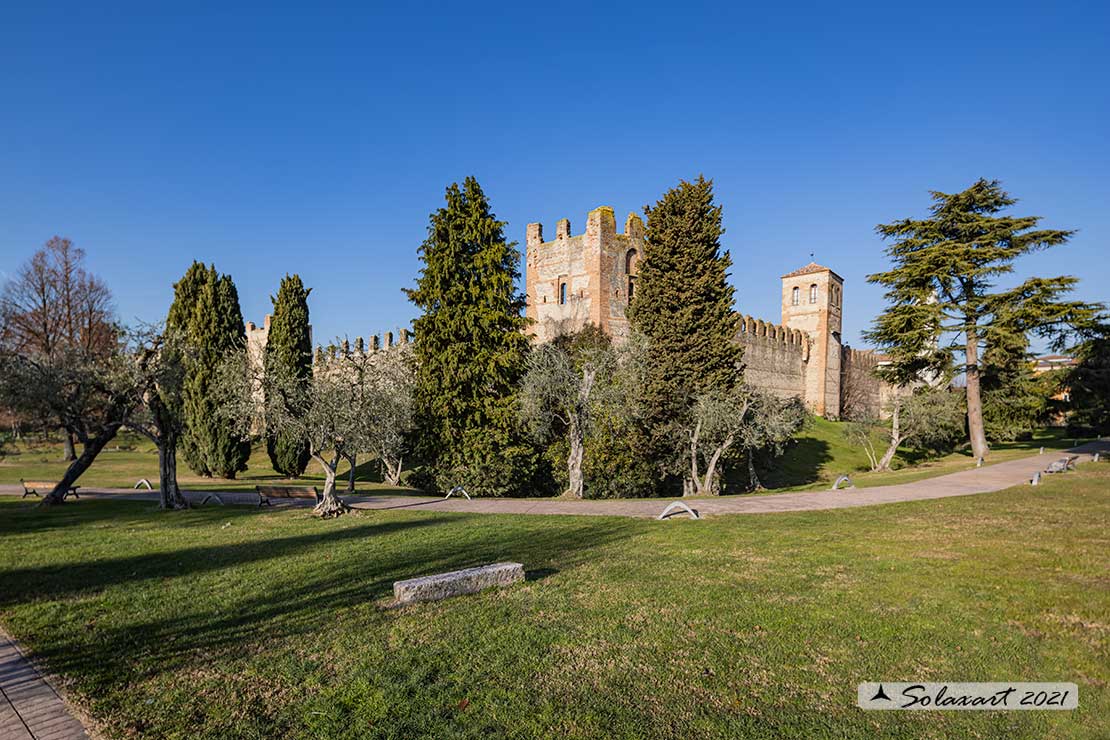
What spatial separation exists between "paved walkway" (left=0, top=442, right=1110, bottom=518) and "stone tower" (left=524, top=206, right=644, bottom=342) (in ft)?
47.6

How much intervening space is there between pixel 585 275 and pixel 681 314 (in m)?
7.57

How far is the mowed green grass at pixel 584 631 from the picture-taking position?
4.28 meters

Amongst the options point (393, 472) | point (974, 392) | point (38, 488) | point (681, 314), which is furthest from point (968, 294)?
point (38, 488)

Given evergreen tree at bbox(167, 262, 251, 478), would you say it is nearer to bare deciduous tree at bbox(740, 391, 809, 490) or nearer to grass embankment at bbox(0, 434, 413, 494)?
grass embankment at bbox(0, 434, 413, 494)

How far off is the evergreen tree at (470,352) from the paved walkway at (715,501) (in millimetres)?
2447

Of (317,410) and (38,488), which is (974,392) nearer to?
(317,410)

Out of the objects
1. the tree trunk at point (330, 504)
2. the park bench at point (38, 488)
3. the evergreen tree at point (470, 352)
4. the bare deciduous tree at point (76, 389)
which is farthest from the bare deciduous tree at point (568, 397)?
the park bench at point (38, 488)

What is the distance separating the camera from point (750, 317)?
41875 mm

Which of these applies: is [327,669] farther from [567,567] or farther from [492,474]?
[492,474]

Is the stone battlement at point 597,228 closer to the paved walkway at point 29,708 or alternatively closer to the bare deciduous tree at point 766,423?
the bare deciduous tree at point 766,423

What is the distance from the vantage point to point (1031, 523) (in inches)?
401

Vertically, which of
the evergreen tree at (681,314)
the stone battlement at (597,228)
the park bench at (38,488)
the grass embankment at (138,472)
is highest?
the stone battlement at (597,228)

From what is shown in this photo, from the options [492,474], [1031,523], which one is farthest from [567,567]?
[492,474]

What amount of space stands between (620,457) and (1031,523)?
13.2m
